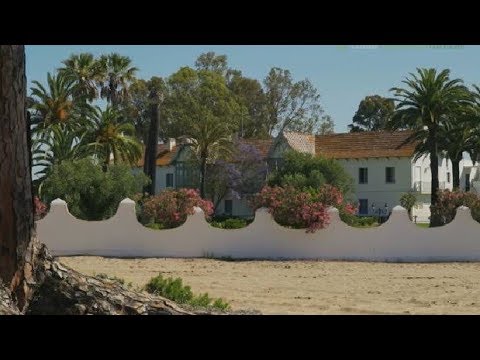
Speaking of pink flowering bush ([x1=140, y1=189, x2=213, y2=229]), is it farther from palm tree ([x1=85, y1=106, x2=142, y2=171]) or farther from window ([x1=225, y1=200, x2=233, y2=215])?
window ([x1=225, y1=200, x2=233, y2=215])

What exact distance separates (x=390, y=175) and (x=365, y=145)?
2986mm

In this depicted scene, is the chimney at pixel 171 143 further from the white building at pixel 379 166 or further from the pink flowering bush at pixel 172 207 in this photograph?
the pink flowering bush at pixel 172 207

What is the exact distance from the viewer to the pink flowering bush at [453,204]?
25852 mm

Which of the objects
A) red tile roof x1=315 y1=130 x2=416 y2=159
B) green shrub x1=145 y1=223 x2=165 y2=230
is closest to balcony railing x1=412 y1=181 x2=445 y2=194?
red tile roof x1=315 y1=130 x2=416 y2=159

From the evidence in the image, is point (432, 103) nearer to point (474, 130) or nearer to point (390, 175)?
point (474, 130)

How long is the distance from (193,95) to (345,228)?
138 feet

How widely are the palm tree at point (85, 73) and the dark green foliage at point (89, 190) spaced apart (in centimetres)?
1673

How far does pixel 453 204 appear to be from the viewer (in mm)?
27422

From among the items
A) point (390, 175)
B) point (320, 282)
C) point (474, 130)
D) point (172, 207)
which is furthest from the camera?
point (390, 175)

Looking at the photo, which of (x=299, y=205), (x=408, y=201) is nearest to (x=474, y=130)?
(x=408, y=201)
